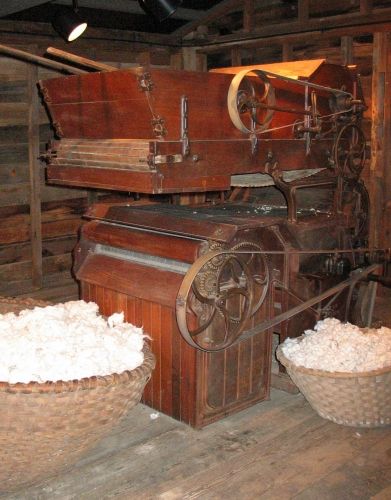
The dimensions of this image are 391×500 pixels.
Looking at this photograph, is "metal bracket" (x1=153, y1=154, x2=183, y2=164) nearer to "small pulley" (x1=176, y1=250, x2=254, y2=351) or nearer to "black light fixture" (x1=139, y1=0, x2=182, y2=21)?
"small pulley" (x1=176, y1=250, x2=254, y2=351)

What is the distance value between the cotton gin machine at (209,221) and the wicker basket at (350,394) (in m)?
0.37

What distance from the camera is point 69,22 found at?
5.13 m

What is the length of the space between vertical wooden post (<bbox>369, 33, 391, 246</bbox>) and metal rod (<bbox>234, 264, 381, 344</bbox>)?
1674 millimetres

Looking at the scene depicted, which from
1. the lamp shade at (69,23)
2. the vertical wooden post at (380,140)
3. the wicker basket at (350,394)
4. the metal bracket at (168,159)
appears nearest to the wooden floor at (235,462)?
the wicker basket at (350,394)

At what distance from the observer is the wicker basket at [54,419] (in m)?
2.40

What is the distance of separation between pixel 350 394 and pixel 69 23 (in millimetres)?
3705

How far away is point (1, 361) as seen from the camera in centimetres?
257

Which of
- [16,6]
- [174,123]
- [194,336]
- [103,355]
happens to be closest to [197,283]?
[194,336]

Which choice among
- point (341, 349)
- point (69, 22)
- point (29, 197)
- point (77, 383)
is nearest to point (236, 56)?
point (69, 22)

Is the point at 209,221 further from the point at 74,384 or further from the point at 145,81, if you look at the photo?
the point at 74,384

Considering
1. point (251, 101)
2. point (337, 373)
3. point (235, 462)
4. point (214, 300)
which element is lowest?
point (235, 462)

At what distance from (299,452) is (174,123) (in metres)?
1.74

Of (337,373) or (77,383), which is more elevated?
(77,383)

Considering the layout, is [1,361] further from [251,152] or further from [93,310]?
[251,152]
